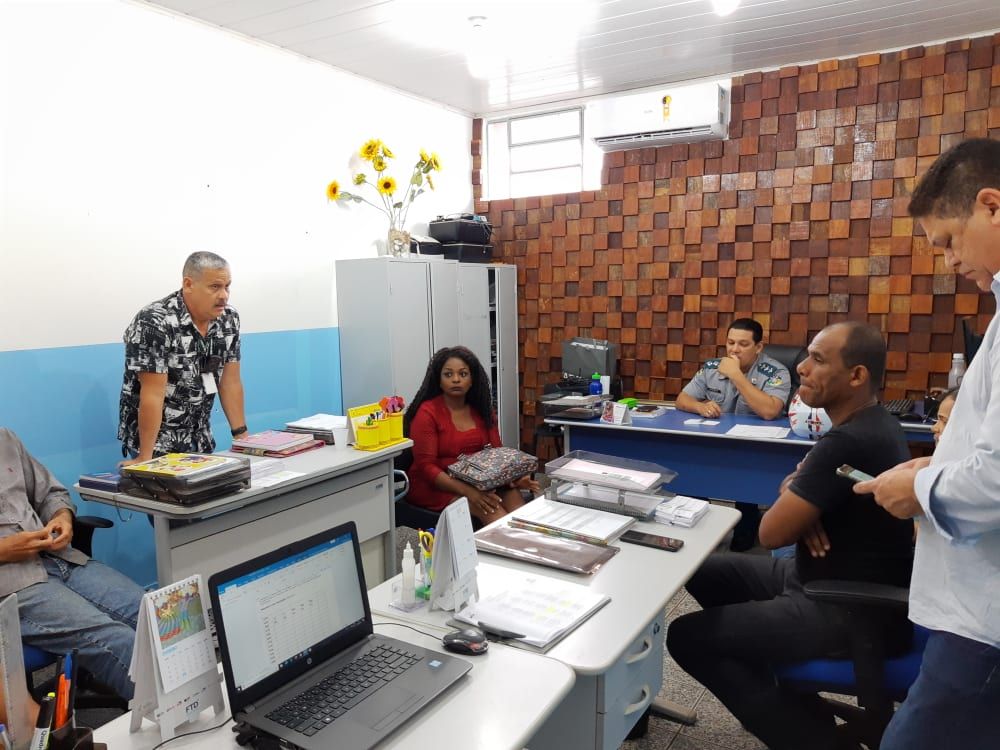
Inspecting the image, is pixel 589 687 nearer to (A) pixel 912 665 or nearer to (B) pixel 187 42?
(A) pixel 912 665

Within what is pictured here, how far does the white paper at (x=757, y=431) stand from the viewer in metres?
3.49

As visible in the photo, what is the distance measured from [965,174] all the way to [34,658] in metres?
2.67

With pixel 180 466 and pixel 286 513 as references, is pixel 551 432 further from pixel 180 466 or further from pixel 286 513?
pixel 180 466

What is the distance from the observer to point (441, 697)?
1316 millimetres

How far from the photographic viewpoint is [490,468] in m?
2.96

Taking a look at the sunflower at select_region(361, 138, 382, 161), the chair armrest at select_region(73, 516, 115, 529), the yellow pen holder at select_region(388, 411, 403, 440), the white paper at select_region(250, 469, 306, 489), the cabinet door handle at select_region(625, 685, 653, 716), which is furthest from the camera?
the sunflower at select_region(361, 138, 382, 161)

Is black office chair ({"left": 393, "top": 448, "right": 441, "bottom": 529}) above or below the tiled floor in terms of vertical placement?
above

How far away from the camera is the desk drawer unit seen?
1.65 meters

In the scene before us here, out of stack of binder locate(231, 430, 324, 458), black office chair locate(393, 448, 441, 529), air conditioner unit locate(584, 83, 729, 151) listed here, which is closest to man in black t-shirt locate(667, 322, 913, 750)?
black office chair locate(393, 448, 441, 529)

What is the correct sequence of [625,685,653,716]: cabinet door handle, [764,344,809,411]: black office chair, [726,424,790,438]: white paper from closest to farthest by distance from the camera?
[625,685,653,716]: cabinet door handle < [726,424,790,438]: white paper < [764,344,809,411]: black office chair

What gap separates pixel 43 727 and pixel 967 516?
1573mm

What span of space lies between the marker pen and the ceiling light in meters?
3.87

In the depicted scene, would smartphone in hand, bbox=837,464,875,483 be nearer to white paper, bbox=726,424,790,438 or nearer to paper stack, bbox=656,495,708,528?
paper stack, bbox=656,495,708,528

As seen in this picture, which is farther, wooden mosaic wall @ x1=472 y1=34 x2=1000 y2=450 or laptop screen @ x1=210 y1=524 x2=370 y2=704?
wooden mosaic wall @ x1=472 y1=34 x2=1000 y2=450
